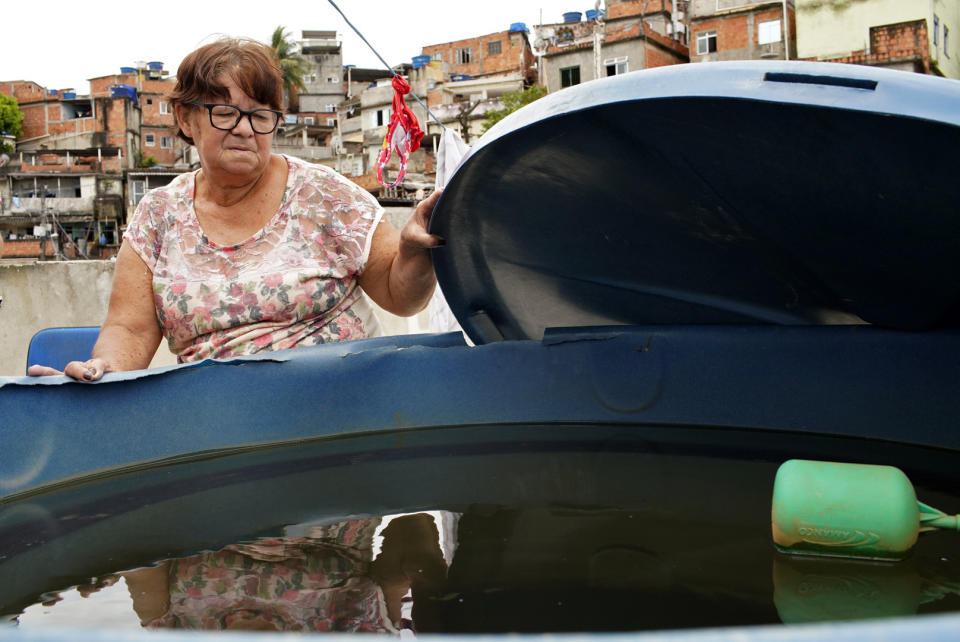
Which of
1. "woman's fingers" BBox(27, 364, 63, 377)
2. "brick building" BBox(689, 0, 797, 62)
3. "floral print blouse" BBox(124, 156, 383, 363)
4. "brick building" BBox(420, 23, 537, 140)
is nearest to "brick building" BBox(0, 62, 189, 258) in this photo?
"brick building" BBox(420, 23, 537, 140)

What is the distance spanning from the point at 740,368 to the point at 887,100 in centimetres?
105

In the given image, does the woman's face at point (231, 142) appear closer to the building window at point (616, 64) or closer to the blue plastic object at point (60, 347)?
the blue plastic object at point (60, 347)

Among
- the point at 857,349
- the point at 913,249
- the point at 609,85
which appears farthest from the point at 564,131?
the point at 857,349

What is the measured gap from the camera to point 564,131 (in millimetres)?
1525

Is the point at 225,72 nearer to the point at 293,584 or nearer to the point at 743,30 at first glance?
the point at 293,584

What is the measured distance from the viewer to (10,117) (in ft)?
169

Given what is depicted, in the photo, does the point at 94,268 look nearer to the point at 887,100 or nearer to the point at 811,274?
the point at 811,274

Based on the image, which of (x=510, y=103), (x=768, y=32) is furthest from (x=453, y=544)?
(x=510, y=103)

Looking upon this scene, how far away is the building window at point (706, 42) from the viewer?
31938 millimetres

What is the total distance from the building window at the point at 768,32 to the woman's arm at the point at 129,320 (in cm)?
3237

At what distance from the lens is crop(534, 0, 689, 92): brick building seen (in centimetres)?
3036

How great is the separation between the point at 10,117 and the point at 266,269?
2304 inches

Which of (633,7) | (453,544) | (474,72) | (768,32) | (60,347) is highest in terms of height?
(474,72)

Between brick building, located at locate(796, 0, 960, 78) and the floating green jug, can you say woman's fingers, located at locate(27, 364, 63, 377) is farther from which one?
brick building, located at locate(796, 0, 960, 78)
